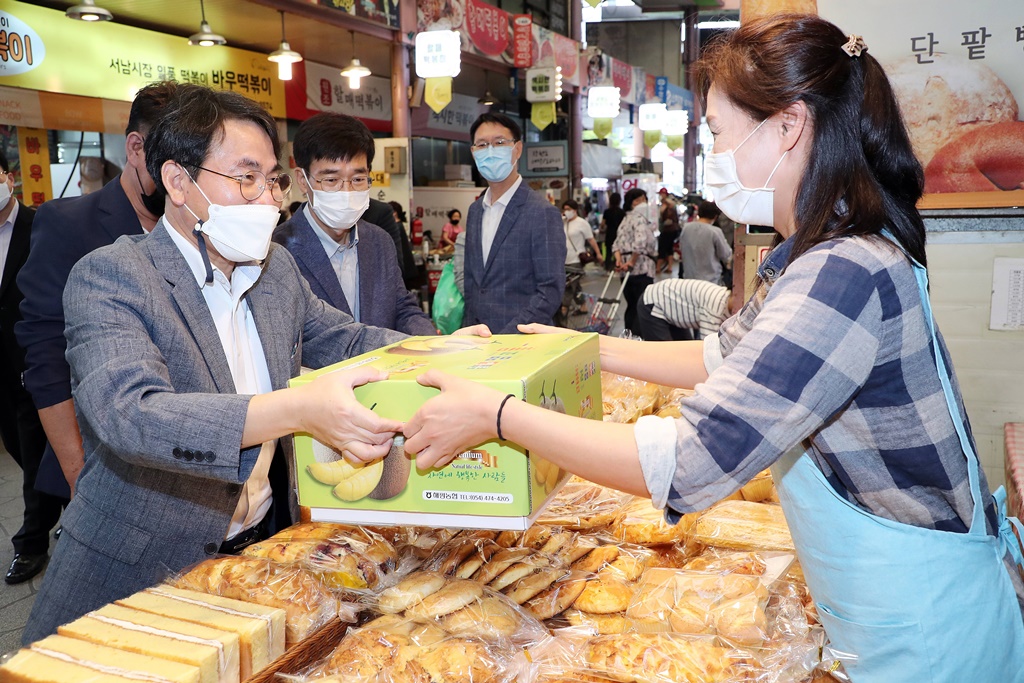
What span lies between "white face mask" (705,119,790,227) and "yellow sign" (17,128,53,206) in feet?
29.4

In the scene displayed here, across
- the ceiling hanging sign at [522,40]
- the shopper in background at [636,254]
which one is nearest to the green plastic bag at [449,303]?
the shopper in background at [636,254]

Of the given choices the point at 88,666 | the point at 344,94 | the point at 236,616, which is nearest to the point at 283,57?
the point at 344,94

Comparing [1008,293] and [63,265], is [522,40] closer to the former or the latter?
[1008,293]

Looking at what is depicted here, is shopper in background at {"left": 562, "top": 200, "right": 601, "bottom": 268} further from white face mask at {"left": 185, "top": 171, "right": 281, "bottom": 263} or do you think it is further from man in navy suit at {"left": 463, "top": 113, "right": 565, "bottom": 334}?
white face mask at {"left": 185, "top": 171, "right": 281, "bottom": 263}

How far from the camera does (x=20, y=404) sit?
406 cm

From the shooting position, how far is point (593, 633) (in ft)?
4.93

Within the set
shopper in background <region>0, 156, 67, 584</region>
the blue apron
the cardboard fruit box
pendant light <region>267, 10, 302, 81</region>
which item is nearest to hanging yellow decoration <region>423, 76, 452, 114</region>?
pendant light <region>267, 10, 302, 81</region>

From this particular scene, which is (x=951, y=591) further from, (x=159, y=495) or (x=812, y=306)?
(x=159, y=495)

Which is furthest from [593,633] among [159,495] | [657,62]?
[657,62]

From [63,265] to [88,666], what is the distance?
1.54m

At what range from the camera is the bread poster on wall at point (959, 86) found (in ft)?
10.1

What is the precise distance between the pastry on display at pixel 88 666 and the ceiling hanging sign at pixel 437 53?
32.5 feet

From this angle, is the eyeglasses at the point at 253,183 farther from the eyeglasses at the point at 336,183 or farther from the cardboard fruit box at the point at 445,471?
the eyeglasses at the point at 336,183

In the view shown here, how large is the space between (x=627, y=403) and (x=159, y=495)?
150cm
